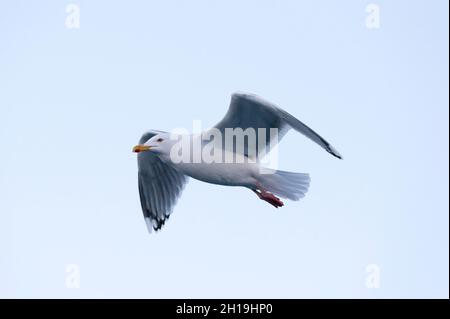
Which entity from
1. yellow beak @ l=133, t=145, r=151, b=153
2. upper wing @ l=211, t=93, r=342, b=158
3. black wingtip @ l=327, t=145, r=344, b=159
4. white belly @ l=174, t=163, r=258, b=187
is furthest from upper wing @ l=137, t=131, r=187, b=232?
black wingtip @ l=327, t=145, r=344, b=159

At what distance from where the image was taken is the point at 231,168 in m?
5.32

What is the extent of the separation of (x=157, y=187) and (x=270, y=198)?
1233mm

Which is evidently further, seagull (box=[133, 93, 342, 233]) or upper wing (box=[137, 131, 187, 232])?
upper wing (box=[137, 131, 187, 232])

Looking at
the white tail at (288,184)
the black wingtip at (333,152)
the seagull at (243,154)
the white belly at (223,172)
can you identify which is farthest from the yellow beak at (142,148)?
the black wingtip at (333,152)

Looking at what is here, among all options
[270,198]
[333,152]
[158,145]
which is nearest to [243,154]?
[270,198]

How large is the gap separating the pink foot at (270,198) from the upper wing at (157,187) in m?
0.98

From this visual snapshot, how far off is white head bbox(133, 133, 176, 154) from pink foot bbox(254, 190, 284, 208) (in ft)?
2.40

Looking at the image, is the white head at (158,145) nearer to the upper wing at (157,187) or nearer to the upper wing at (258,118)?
the upper wing at (258,118)

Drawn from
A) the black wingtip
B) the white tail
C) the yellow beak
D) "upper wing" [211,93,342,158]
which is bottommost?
the white tail

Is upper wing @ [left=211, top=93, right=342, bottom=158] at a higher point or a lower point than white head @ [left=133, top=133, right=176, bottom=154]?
higher

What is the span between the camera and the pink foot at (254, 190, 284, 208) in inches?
211

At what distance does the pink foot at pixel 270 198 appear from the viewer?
537 centimetres

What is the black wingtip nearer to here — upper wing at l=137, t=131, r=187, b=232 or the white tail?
the white tail

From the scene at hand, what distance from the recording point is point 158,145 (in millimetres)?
5504
